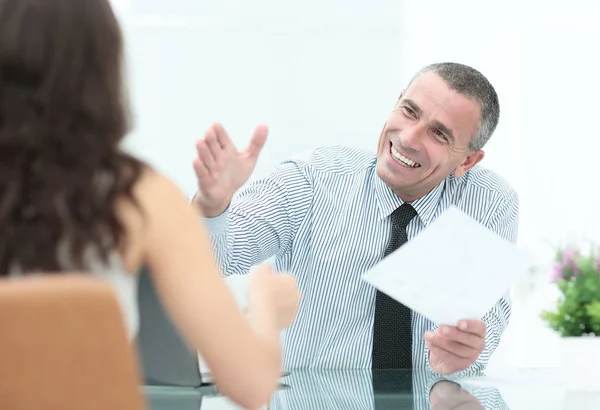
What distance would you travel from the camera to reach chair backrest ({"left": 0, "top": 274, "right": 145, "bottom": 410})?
2.61 ft

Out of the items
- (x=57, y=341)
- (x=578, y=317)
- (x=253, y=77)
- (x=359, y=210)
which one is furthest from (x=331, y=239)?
(x=253, y=77)

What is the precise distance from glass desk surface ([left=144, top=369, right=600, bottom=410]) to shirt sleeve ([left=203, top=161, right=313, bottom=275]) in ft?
1.21

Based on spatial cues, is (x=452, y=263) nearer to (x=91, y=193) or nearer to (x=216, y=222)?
(x=216, y=222)

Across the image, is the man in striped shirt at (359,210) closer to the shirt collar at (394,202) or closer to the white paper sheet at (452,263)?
the shirt collar at (394,202)

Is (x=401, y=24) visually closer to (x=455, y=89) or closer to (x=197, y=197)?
(x=455, y=89)

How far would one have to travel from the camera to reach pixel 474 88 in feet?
8.56

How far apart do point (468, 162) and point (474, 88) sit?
220 millimetres

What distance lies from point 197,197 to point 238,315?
844 millimetres

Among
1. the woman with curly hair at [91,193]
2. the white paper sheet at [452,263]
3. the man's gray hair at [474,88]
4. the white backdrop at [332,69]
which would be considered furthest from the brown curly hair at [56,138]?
the white backdrop at [332,69]

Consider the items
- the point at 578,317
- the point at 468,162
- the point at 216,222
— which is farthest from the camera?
the point at 468,162

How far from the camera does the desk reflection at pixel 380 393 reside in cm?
170

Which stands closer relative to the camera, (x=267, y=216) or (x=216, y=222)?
(x=216, y=222)

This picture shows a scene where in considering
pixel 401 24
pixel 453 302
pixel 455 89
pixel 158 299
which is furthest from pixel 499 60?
pixel 158 299

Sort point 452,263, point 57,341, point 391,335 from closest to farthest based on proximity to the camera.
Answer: point 57,341, point 452,263, point 391,335
